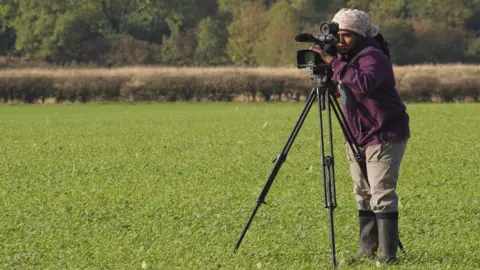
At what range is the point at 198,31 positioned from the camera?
4641 inches

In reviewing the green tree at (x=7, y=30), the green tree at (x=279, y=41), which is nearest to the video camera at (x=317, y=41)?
the green tree at (x=279, y=41)

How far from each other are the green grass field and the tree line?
257ft

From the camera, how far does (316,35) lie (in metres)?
8.23

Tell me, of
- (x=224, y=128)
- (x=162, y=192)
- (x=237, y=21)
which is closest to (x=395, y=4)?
(x=237, y=21)

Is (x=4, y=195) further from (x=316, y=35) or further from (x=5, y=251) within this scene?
(x=316, y=35)

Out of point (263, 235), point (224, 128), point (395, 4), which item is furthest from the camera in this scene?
point (395, 4)

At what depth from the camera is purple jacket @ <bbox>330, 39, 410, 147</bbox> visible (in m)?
8.41

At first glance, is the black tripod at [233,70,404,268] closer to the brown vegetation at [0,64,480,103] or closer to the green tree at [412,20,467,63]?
the brown vegetation at [0,64,480,103]

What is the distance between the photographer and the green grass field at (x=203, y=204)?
384 inches

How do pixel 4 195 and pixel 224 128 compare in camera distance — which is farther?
pixel 224 128

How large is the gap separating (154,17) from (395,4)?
82.8ft

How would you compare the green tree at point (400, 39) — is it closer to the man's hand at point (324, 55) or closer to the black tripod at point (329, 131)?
the black tripod at point (329, 131)

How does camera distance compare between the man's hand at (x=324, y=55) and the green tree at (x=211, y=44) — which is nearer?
the man's hand at (x=324, y=55)

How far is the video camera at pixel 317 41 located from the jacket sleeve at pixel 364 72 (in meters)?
0.19
